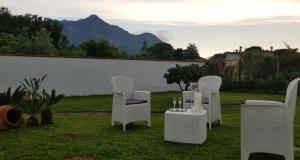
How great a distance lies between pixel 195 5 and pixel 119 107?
6.53 meters

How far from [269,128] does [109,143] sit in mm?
2232

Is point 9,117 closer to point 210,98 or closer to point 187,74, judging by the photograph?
point 210,98

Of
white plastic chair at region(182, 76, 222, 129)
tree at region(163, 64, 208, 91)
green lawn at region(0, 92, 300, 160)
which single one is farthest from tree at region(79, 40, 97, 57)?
white plastic chair at region(182, 76, 222, 129)

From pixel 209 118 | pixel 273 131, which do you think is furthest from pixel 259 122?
pixel 209 118

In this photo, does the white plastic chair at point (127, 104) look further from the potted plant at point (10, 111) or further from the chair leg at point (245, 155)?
the chair leg at point (245, 155)

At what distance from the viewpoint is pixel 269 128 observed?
13.8 feet

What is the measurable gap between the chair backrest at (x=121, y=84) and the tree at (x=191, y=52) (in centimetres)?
1862

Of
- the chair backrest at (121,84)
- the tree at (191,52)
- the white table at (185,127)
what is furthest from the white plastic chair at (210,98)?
the tree at (191,52)

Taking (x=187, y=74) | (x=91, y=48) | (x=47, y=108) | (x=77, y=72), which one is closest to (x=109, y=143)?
(x=47, y=108)

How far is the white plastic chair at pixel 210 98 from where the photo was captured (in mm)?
6680

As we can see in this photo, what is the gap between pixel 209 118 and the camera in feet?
21.7

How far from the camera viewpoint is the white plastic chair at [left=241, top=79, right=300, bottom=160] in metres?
4.17

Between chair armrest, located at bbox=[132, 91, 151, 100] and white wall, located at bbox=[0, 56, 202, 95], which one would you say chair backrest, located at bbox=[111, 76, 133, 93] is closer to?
chair armrest, located at bbox=[132, 91, 151, 100]

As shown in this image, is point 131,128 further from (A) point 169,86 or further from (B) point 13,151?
(A) point 169,86
